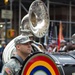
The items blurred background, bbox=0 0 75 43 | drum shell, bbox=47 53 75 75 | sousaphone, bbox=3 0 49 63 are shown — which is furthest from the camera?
blurred background, bbox=0 0 75 43

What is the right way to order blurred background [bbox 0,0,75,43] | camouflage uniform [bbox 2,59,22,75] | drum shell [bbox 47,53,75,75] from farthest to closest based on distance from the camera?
1. blurred background [bbox 0,0,75,43]
2. camouflage uniform [bbox 2,59,22,75]
3. drum shell [bbox 47,53,75,75]

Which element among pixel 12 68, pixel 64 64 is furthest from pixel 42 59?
pixel 12 68

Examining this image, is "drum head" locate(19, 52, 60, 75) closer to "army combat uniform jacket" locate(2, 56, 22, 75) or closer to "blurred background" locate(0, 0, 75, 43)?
"army combat uniform jacket" locate(2, 56, 22, 75)

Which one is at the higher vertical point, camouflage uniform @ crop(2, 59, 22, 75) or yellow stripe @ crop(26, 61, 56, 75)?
yellow stripe @ crop(26, 61, 56, 75)

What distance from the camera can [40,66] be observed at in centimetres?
305

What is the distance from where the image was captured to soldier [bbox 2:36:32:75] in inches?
150

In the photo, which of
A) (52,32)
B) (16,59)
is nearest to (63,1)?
(52,32)

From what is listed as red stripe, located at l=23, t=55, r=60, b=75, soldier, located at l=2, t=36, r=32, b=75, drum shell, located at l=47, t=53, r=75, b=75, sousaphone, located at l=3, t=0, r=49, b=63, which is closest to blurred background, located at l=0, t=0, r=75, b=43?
sousaphone, located at l=3, t=0, r=49, b=63

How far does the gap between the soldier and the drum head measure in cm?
57

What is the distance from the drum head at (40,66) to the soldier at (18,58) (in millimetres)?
569

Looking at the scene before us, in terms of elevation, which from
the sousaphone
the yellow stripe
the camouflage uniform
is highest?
the sousaphone

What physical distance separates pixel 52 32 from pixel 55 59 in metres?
20.2

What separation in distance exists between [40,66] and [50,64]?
0.09 meters

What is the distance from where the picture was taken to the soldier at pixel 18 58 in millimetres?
3818
